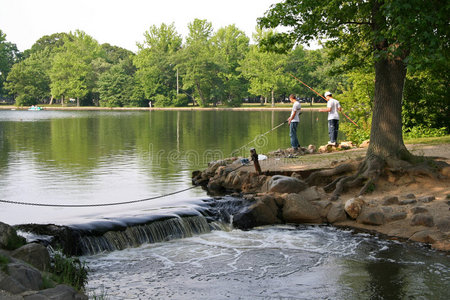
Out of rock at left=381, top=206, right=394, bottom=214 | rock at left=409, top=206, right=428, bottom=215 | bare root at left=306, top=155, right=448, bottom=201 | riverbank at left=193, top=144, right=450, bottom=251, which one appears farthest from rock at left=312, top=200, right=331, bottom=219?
rock at left=409, top=206, right=428, bottom=215

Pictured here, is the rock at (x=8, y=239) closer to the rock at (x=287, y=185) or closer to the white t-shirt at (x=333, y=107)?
the rock at (x=287, y=185)

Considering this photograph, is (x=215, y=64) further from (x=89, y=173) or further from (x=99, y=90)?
(x=89, y=173)

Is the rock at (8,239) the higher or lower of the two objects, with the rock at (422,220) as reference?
higher

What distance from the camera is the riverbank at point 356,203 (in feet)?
35.1

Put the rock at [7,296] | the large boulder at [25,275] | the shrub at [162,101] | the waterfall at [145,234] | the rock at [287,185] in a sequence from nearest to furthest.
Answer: the rock at [7,296]
the large boulder at [25,275]
the waterfall at [145,234]
the rock at [287,185]
the shrub at [162,101]

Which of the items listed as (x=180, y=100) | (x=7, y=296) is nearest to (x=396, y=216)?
(x=7, y=296)

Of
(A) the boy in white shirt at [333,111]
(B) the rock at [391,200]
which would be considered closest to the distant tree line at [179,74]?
(A) the boy in white shirt at [333,111]

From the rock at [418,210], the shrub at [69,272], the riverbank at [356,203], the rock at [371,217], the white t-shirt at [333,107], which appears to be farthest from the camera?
the white t-shirt at [333,107]

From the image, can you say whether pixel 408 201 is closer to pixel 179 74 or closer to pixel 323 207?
pixel 323 207

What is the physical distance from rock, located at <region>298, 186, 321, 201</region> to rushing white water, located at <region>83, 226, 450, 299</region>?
175 cm

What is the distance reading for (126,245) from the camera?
10.3 meters

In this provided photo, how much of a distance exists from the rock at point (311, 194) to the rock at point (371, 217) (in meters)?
1.50

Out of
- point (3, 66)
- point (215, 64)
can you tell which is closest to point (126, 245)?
point (215, 64)

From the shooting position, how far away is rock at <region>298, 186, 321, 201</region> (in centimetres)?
1280
